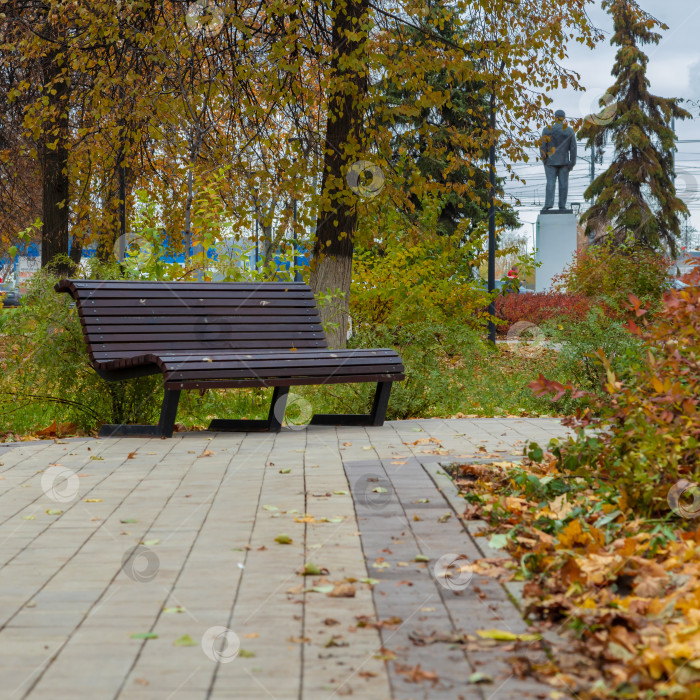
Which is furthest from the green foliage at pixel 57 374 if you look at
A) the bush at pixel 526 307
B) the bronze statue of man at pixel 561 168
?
the bronze statue of man at pixel 561 168

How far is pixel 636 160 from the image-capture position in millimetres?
35875

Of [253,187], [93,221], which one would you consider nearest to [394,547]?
[253,187]

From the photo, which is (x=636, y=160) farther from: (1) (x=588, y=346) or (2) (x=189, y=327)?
(2) (x=189, y=327)

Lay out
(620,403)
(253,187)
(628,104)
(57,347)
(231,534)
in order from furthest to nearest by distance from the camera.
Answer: (628,104) < (253,187) < (57,347) < (620,403) < (231,534)

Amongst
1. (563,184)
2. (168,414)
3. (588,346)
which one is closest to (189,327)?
(168,414)

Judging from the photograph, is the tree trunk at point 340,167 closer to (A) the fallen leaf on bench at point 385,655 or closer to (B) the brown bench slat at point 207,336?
(B) the brown bench slat at point 207,336

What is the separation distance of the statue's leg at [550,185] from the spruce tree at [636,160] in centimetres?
594

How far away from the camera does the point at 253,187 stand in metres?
11.0

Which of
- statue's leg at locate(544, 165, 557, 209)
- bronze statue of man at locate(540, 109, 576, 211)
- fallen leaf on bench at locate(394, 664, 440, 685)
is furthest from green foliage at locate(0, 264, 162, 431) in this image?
statue's leg at locate(544, 165, 557, 209)

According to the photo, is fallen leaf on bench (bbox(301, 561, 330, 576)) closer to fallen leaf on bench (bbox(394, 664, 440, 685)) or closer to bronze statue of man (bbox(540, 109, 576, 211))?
fallen leaf on bench (bbox(394, 664, 440, 685))

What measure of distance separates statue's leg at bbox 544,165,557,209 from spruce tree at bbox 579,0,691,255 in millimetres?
5938

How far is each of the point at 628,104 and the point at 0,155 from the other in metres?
27.5

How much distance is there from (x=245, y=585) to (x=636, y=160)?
35.2 m

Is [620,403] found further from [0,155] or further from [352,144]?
[0,155]
